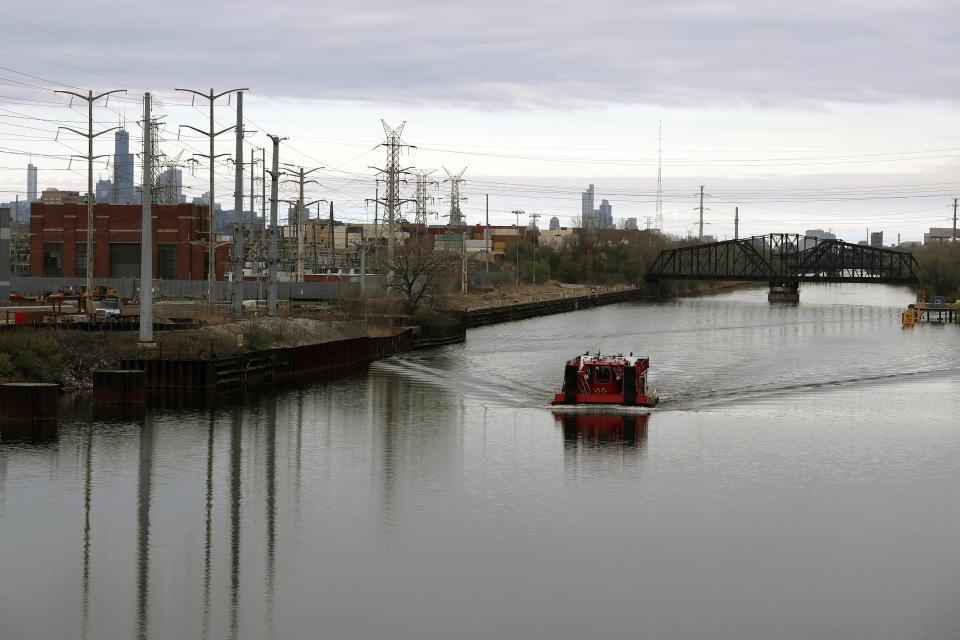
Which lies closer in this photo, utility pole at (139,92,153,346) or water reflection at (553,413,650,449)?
water reflection at (553,413,650,449)

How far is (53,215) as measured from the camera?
11406 centimetres

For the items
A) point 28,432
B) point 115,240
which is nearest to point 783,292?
point 115,240

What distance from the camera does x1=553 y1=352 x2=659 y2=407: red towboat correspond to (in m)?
54.9

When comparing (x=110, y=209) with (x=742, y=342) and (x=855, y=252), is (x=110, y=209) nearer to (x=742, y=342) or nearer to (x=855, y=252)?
(x=742, y=342)

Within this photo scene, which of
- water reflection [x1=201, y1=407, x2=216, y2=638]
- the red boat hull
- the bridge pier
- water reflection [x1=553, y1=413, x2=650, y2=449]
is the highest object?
the bridge pier

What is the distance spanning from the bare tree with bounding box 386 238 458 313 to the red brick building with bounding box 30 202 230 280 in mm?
23986

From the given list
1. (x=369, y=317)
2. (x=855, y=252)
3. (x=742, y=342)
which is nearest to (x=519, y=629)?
(x=369, y=317)

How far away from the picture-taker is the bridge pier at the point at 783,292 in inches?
7164

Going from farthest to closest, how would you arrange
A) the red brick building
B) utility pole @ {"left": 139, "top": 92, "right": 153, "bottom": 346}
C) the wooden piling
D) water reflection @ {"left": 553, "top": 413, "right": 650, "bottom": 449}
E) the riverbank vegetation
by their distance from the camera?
the riverbank vegetation < the red brick building < utility pole @ {"left": 139, "top": 92, "right": 153, "bottom": 346} < the wooden piling < water reflection @ {"left": 553, "top": 413, "right": 650, "bottom": 449}

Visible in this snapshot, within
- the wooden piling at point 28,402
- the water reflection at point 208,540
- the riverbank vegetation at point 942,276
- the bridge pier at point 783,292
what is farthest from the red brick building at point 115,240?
the riverbank vegetation at point 942,276

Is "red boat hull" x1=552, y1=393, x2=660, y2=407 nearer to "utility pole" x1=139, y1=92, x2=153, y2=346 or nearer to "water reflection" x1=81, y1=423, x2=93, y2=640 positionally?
"utility pole" x1=139, y1=92, x2=153, y2=346

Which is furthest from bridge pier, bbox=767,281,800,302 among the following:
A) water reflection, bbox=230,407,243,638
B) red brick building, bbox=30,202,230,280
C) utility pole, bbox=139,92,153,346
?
water reflection, bbox=230,407,243,638

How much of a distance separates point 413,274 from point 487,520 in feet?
207

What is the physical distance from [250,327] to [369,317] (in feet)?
71.3
